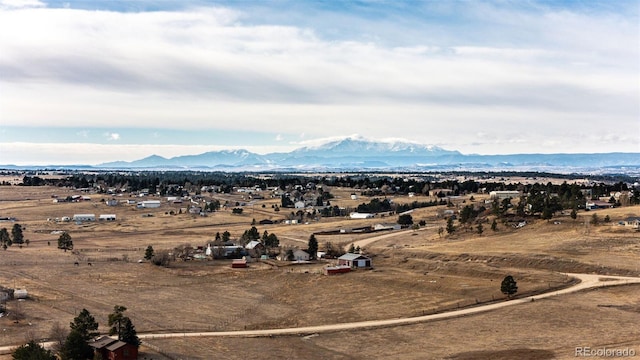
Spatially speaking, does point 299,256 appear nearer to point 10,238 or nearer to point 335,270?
point 335,270

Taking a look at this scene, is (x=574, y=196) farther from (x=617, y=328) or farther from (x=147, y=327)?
(x=147, y=327)

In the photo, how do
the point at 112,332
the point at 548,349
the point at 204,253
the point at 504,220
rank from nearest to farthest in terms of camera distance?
the point at 548,349, the point at 112,332, the point at 204,253, the point at 504,220

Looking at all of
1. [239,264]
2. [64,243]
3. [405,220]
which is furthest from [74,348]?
[405,220]

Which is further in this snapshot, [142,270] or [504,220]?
[504,220]

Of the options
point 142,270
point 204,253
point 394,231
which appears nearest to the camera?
point 142,270

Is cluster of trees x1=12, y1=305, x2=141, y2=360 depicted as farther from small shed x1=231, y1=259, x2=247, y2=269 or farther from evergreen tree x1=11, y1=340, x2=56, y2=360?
small shed x1=231, y1=259, x2=247, y2=269

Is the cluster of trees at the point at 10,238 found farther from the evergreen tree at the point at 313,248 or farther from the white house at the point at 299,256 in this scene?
the evergreen tree at the point at 313,248

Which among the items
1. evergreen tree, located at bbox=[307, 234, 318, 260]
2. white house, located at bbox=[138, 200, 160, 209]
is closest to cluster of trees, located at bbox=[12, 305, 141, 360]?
evergreen tree, located at bbox=[307, 234, 318, 260]

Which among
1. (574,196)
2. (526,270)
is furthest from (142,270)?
(574,196)

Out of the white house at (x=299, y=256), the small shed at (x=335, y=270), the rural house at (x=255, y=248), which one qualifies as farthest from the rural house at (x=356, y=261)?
the rural house at (x=255, y=248)
